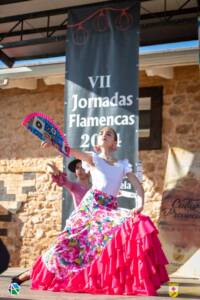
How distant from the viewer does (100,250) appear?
4.25m

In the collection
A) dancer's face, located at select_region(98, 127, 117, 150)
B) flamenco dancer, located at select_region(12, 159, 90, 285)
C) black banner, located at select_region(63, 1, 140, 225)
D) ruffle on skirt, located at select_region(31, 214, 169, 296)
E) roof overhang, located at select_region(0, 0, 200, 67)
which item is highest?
roof overhang, located at select_region(0, 0, 200, 67)

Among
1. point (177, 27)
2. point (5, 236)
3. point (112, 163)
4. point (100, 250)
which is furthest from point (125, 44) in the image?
point (5, 236)

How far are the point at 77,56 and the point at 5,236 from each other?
12.4ft

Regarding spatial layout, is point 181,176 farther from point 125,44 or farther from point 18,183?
point 18,183

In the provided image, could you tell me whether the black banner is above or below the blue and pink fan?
above

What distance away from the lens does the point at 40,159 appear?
355 inches

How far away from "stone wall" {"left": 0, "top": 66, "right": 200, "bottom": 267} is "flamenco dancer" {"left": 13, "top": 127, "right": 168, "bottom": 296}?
3669mm

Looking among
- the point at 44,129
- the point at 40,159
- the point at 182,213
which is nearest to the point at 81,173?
the point at 44,129

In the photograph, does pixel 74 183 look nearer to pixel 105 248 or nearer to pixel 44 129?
pixel 105 248

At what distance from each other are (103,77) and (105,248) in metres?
3.14

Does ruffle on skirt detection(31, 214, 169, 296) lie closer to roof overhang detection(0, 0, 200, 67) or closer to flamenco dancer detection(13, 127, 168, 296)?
flamenco dancer detection(13, 127, 168, 296)

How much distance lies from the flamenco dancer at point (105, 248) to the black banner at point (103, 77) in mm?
1834

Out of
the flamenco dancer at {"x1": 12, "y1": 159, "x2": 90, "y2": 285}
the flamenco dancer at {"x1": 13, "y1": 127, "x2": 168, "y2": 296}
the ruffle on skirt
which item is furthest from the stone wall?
the ruffle on skirt

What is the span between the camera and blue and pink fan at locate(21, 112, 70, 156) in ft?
12.8
